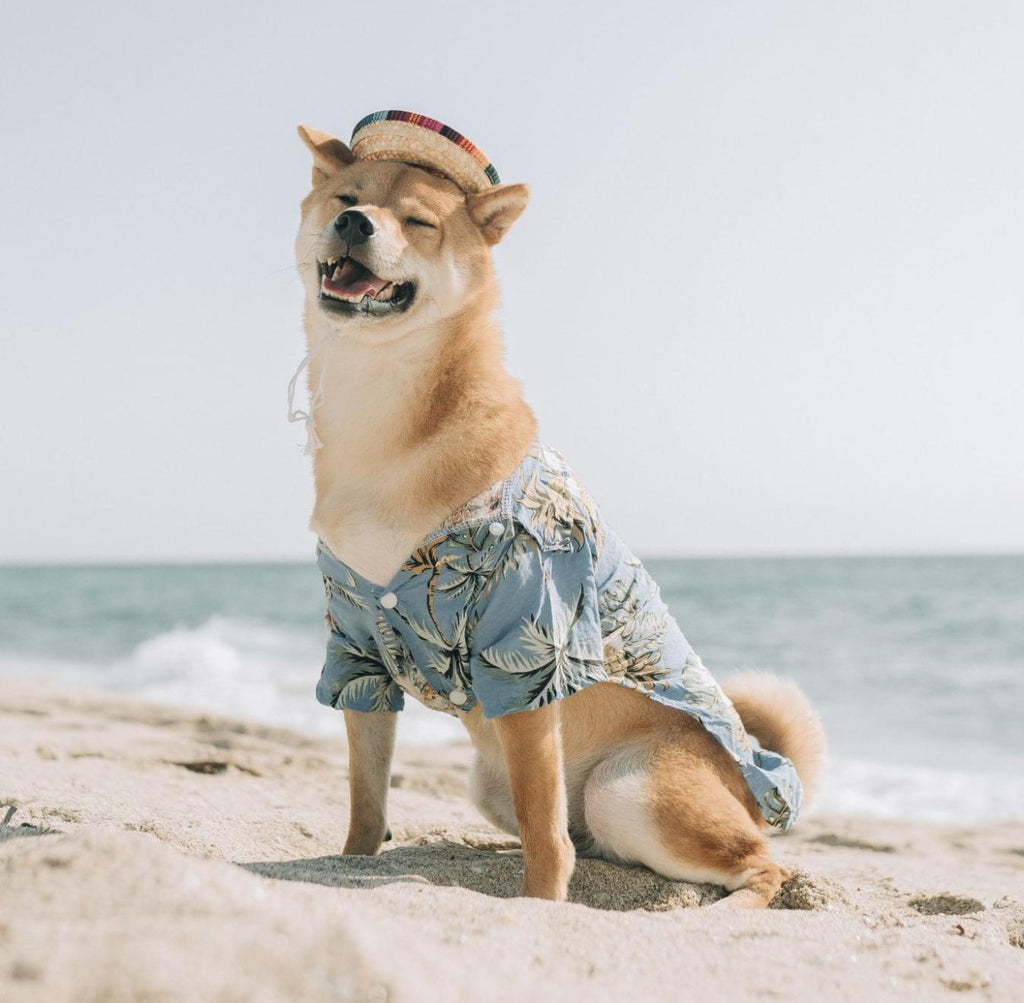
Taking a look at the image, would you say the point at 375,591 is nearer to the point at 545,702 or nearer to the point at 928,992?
the point at 545,702

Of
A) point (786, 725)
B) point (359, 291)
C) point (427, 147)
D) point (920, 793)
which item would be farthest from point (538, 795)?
point (920, 793)

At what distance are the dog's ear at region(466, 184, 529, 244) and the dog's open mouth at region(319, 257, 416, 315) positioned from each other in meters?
0.33

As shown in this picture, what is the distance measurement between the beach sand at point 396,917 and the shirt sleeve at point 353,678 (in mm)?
458

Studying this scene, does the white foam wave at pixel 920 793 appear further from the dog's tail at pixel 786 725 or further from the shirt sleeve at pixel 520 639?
the shirt sleeve at pixel 520 639

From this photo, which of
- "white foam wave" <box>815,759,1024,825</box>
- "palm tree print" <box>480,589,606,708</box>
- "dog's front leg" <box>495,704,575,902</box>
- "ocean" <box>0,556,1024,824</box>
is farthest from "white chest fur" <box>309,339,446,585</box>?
"ocean" <box>0,556,1024,824</box>

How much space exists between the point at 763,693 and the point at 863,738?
5.70 metres

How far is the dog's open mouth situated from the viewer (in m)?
2.79

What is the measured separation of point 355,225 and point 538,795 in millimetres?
1585

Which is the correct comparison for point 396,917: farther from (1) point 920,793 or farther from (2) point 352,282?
(1) point 920,793

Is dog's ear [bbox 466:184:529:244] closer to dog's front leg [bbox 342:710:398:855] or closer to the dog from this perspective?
the dog

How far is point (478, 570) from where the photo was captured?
2.66 meters

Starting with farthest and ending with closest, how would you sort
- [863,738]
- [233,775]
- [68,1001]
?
[863,738]
[233,775]
[68,1001]

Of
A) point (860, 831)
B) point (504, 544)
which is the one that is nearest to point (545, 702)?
point (504, 544)

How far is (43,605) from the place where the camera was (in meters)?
29.5
